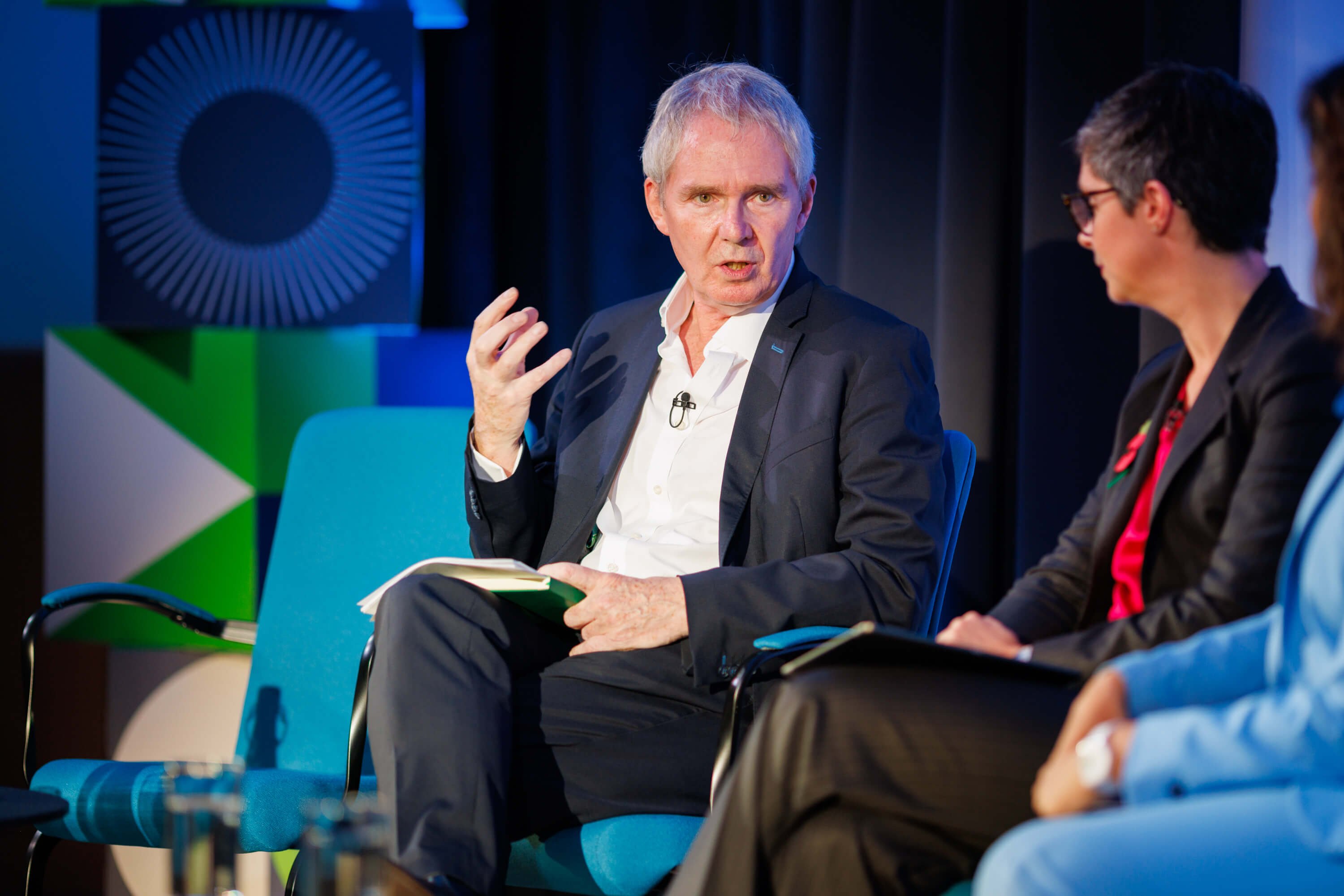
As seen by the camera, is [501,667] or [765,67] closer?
[501,667]

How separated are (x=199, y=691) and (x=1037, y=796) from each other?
2.30 m

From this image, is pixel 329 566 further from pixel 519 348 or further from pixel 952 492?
pixel 952 492

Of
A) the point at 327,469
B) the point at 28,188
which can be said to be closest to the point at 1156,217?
the point at 327,469

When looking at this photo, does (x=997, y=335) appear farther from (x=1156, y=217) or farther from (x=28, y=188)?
(x=28, y=188)

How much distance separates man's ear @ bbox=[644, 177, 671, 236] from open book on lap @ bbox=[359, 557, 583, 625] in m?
0.79

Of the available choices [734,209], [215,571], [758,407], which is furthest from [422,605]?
[215,571]

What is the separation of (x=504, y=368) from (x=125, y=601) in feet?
2.95

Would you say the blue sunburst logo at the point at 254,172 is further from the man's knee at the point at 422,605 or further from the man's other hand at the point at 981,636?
the man's other hand at the point at 981,636

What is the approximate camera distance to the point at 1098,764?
109cm

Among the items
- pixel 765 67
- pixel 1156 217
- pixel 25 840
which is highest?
pixel 765 67

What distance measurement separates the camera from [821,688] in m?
1.31

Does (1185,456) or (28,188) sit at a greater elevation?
(28,188)

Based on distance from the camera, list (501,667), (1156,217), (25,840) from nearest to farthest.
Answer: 1. (1156,217)
2. (501,667)
3. (25,840)

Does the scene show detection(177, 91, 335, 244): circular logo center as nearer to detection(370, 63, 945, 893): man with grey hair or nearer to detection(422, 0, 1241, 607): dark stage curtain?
detection(422, 0, 1241, 607): dark stage curtain
